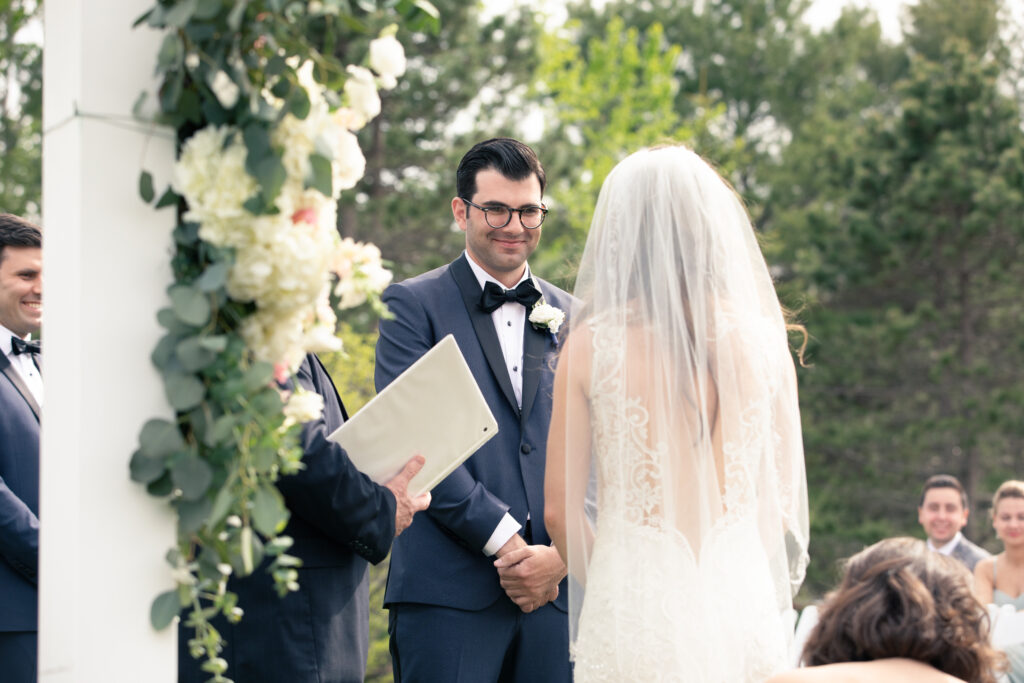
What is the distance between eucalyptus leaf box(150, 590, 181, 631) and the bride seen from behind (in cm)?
116

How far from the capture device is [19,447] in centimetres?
340

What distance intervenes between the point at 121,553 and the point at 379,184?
44.4 feet

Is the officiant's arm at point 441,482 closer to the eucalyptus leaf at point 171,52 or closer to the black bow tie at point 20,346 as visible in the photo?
the black bow tie at point 20,346

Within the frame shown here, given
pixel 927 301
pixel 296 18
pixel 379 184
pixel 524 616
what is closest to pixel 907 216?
pixel 927 301

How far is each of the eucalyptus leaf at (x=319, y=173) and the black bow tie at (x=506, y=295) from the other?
5.61ft

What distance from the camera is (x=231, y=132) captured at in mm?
2092

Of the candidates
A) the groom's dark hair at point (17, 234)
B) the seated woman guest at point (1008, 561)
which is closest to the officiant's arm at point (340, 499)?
the groom's dark hair at point (17, 234)

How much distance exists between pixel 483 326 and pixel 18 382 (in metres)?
1.55

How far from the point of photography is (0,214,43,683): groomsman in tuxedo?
3.23m

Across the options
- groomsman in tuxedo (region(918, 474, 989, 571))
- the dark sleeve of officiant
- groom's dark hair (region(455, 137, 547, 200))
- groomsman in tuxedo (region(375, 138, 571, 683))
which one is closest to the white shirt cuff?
groomsman in tuxedo (region(375, 138, 571, 683))

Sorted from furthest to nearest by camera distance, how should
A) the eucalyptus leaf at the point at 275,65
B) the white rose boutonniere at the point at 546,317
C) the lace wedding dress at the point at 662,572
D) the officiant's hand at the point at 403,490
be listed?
1. the white rose boutonniere at the point at 546,317
2. the officiant's hand at the point at 403,490
3. the lace wedding dress at the point at 662,572
4. the eucalyptus leaf at the point at 275,65

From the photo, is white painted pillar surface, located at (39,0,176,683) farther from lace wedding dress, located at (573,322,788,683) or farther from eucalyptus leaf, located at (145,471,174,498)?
lace wedding dress, located at (573,322,788,683)

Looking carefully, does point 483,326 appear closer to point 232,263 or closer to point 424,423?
point 424,423

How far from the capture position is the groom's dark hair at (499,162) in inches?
152
